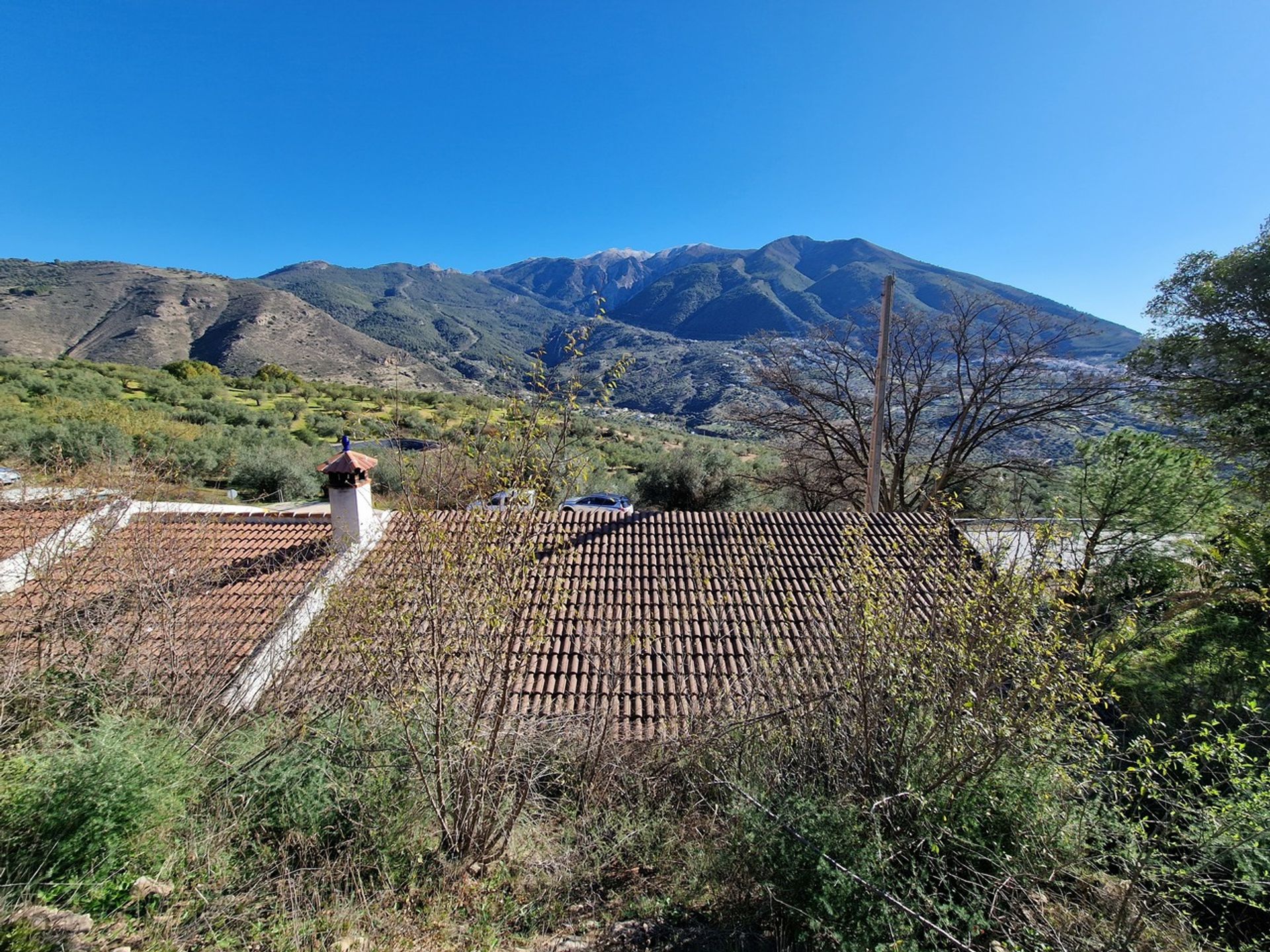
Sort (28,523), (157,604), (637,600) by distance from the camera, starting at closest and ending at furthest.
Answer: (157,604)
(28,523)
(637,600)

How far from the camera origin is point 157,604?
5113mm

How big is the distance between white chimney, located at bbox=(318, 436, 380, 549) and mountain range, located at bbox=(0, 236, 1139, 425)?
8.00ft

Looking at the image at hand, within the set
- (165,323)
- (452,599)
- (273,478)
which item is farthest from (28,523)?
(165,323)

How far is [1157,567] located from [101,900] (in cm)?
1449

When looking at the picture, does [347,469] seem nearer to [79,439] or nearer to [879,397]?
[879,397]

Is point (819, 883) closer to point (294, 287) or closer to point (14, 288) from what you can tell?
point (14, 288)

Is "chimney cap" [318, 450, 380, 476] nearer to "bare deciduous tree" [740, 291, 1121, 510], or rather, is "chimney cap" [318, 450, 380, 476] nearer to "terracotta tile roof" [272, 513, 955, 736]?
"terracotta tile roof" [272, 513, 955, 736]

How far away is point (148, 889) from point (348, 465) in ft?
18.5

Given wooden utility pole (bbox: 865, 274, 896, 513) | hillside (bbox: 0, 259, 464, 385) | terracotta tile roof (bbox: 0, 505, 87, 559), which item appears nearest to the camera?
terracotta tile roof (bbox: 0, 505, 87, 559)

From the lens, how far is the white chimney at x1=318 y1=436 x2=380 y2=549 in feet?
24.4

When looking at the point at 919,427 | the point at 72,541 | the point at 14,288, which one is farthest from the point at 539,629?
the point at 14,288

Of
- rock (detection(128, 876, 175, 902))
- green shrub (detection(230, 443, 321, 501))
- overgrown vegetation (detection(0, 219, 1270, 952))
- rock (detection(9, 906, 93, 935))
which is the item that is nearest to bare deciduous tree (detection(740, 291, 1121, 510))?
overgrown vegetation (detection(0, 219, 1270, 952))

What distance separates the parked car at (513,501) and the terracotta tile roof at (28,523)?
5716 millimetres

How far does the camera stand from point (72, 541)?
5449 mm
